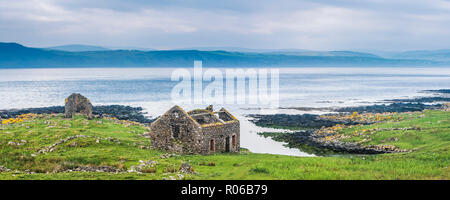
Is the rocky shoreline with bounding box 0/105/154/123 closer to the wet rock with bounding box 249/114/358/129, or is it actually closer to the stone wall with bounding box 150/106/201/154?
the wet rock with bounding box 249/114/358/129

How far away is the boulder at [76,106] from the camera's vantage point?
179ft

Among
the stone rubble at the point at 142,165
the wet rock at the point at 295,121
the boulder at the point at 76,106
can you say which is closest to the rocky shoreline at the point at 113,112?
the boulder at the point at 76,106

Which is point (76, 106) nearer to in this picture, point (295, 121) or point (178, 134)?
point (178, 134)

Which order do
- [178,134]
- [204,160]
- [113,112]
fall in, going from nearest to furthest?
[204,160] < [178,134] < [113,112]

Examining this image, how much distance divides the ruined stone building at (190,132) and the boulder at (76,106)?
2213cm

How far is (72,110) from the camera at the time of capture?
180 ft

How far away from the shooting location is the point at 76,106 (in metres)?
55.1

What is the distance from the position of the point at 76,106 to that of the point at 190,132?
88.1 ft

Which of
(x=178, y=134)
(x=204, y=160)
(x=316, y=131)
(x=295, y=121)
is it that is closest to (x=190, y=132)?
(x=178, y=134)

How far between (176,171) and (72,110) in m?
35.6

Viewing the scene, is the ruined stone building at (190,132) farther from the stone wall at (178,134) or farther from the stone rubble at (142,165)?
the stone rubble at (142,165)
